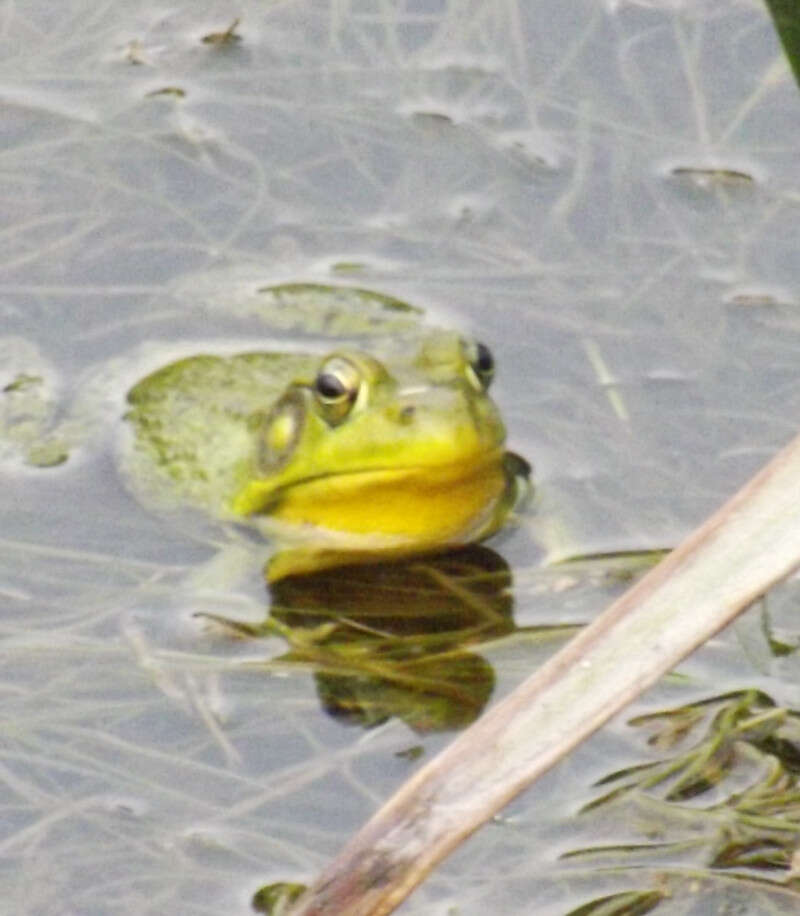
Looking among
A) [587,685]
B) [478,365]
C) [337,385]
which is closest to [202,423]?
[337,385]

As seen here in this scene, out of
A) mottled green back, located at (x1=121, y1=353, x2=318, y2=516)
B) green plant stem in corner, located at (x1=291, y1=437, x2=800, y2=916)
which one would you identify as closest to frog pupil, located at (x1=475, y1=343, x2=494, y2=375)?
mottled green back, located at (x1=121, y1=353, x2=318, y2=516)

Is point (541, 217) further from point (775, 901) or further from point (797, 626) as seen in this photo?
point (775, 901)

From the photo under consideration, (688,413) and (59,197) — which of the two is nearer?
(688,413)

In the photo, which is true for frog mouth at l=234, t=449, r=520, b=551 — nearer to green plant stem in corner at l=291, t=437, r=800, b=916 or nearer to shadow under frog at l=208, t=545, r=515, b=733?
shadow under frog at l=208, t=545, r=515, b=733

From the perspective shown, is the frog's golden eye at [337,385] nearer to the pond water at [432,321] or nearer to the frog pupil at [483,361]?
the frog pupil at [483,361]

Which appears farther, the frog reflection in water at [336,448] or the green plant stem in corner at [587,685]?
the frog reflection in water at [336,448]

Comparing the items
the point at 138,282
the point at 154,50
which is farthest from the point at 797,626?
the point at 154,50

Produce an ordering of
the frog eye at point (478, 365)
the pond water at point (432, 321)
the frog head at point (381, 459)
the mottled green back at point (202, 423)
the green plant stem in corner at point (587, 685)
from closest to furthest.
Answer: the green plant stem in corner at point (587, 685), the pond water at point (432, 321), the frog head at point (381, 459), the frog eye at point (478, 365), the mottled green back at point (202, 423)

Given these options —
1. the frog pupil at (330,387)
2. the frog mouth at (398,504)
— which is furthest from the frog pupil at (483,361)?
the frog pupil at (330,387)

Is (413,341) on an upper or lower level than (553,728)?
lower
